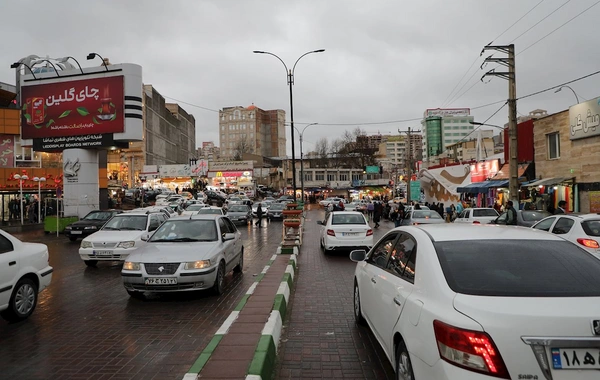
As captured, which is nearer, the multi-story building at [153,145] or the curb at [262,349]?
the curb at [262,349]

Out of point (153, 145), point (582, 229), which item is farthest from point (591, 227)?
point (153, 145)

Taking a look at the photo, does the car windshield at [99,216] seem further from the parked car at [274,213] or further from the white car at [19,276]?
the parked car at [274,213]

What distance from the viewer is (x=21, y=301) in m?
6.48

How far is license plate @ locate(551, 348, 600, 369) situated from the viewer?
8.27 ft

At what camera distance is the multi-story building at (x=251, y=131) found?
143375 millimetres

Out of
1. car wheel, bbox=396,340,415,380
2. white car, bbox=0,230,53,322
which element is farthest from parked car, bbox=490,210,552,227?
white car, bbox=0,230,53,322

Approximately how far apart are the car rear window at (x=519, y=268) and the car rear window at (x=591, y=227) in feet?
20.8

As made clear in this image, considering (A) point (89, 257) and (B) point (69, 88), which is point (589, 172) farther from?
(B) point (69, 88)

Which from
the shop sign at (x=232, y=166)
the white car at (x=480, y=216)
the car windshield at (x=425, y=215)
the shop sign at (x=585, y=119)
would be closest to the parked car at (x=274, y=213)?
the car windshield at (x=425, y=215)

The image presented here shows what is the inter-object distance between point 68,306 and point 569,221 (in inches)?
412

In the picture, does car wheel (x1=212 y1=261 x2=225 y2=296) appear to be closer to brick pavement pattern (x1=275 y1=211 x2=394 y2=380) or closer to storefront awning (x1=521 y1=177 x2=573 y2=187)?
brick pavement pattern (x1=275 y1=211 x2=394 y2=380)

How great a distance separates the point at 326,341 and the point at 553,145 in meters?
21.9

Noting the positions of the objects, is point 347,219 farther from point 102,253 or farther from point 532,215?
point 102,253

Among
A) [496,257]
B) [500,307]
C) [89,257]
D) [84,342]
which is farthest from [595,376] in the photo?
[89,257]
